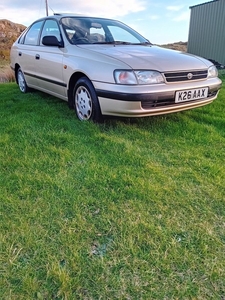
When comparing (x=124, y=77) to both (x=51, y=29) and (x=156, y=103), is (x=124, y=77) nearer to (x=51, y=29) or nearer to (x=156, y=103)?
(x=156, y=103)

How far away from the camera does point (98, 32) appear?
4219 mm

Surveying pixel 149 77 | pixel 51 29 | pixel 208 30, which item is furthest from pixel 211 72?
pixel 208 30

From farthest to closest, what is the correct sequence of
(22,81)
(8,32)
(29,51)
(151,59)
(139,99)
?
(8,32) < (22,81) < (29,51) < (151,59) < (139,99)

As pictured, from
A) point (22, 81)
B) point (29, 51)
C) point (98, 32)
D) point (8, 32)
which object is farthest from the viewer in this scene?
point (8, 32)

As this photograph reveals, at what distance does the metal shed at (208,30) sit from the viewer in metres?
11.9

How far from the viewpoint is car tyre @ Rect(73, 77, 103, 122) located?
3320 mm

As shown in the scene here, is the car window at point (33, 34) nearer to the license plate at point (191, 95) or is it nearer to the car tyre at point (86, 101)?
the car tyre at point (86, 101)

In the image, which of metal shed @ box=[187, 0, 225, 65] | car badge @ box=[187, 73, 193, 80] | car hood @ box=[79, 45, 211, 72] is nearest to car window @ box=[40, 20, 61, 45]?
car hood @ box=[79, 45, 211, 72]

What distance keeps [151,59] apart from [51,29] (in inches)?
76.0

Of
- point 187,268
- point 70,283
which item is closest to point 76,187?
point 70,283

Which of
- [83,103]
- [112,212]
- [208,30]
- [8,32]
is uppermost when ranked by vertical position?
[8,32]

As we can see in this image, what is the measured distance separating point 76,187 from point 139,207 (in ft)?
1.80

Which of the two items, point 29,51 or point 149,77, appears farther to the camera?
point 29,51

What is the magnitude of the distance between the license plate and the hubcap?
3.45 feet
